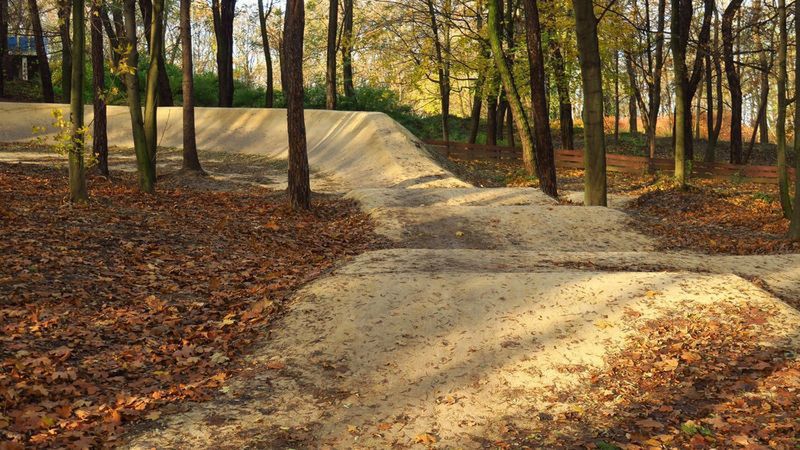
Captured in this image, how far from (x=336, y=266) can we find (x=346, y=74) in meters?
33.1

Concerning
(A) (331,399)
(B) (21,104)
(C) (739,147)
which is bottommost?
(A) (331,399)

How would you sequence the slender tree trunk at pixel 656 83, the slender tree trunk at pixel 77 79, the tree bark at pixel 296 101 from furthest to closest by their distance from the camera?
the slender tree trunk at pixel 656 83
the tree bark at pixel 296 101
the slender tree trunk at pixel 77 79

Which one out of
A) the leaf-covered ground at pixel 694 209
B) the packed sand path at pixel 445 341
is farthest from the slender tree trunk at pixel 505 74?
the packed sand path at pixel 445 341

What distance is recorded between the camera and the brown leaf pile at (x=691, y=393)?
258 inches

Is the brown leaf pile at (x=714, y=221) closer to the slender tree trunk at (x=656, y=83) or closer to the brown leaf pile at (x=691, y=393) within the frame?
the slender tree trunk at (x=656, y=83)

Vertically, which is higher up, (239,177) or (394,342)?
(239,177)

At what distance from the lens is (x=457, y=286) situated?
31.9 feet

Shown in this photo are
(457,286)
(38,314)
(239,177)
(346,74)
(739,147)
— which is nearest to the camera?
(38,314)

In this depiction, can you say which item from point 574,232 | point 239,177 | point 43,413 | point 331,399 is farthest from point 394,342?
point 239,177

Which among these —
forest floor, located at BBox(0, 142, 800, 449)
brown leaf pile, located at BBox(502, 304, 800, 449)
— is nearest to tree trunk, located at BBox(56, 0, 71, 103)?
forest floor, located at BBox(0, 142, 800, 449)

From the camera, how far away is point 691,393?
735 centimetres

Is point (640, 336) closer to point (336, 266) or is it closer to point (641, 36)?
point (336, 266)

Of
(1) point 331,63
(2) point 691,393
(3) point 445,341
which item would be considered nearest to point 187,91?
(1) point 331,63

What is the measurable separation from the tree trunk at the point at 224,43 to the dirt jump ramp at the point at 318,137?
256 cm
